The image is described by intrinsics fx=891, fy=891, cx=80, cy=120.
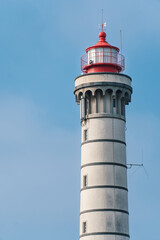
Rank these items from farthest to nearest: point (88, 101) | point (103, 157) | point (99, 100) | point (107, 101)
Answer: point (88, 101), point (99, 100), point (107, 101), point (103, 157)

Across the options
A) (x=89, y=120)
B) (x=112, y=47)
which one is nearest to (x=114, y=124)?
(x=89, y=120)

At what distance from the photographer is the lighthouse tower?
63.1 m

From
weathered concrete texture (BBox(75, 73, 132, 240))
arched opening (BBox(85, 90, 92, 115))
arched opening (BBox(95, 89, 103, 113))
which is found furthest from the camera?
arched opening (BBox(85, 90, 92, 115))

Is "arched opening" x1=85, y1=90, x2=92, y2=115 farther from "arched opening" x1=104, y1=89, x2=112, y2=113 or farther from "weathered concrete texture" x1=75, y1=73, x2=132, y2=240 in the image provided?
"arched opening" x1=104, y1=89, x2=112, y2=113

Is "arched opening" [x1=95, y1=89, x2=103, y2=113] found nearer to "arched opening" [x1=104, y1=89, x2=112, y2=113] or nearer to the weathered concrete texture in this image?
the weathered concrete texture

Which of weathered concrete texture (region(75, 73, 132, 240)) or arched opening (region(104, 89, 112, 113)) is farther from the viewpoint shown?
arched opening (region(104, 89, 112, 113))

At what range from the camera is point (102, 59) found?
66.9 meters

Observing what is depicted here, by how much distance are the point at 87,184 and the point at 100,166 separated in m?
1.62

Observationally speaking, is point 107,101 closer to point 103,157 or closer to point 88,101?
point 88,101

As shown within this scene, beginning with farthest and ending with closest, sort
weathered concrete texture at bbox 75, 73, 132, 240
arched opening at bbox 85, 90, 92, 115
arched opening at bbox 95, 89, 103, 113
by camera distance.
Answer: arched opening at bbox 85, 90, 92, 115, arched opening at bbox 95, 89, 103, 113, weathered concrete texture at bbox 75, 73, 132, 240

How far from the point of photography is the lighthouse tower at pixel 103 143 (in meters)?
63.1

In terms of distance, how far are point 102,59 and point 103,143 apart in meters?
6.68

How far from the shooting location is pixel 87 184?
211 ft

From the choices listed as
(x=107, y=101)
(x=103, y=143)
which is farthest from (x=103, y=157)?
(x=107, y=101)
